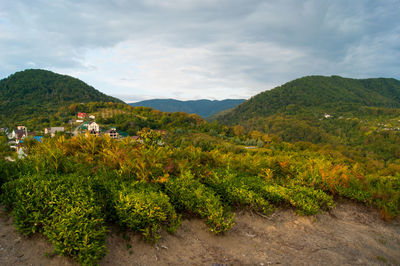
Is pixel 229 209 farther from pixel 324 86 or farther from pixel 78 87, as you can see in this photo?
pixel 324 86

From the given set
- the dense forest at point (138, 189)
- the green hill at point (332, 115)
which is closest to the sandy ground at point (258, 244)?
the dense forest at point (138, 189)

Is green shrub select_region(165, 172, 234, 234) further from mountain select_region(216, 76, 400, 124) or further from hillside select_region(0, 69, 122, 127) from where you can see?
mountain select_region(216, 76, 400, 124)

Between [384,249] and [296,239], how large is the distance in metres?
1.99

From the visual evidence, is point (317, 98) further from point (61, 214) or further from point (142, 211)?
point (61, 214)

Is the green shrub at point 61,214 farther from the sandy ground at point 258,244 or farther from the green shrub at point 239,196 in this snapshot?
the green shrub at point 239,196

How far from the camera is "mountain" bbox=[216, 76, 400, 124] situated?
389 feet

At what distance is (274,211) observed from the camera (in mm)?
4992

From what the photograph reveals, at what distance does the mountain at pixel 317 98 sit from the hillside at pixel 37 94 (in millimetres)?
82249

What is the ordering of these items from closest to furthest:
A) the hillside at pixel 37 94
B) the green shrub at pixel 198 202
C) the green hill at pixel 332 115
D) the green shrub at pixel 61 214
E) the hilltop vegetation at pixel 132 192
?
1. the green shrub at pixel 61 214
2. the hilltop vegetation at pixel 132 192
3. the green shrub at pixel 198 202
4. the green hill at pixel 332 115
5. the hillside at pixel 37 94

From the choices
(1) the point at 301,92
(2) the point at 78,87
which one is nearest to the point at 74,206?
(2) the point at 78,87

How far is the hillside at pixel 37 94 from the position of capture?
7112 centimetres

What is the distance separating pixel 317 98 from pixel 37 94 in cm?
15343

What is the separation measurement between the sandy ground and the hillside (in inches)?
3103

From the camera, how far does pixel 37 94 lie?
93.6m
